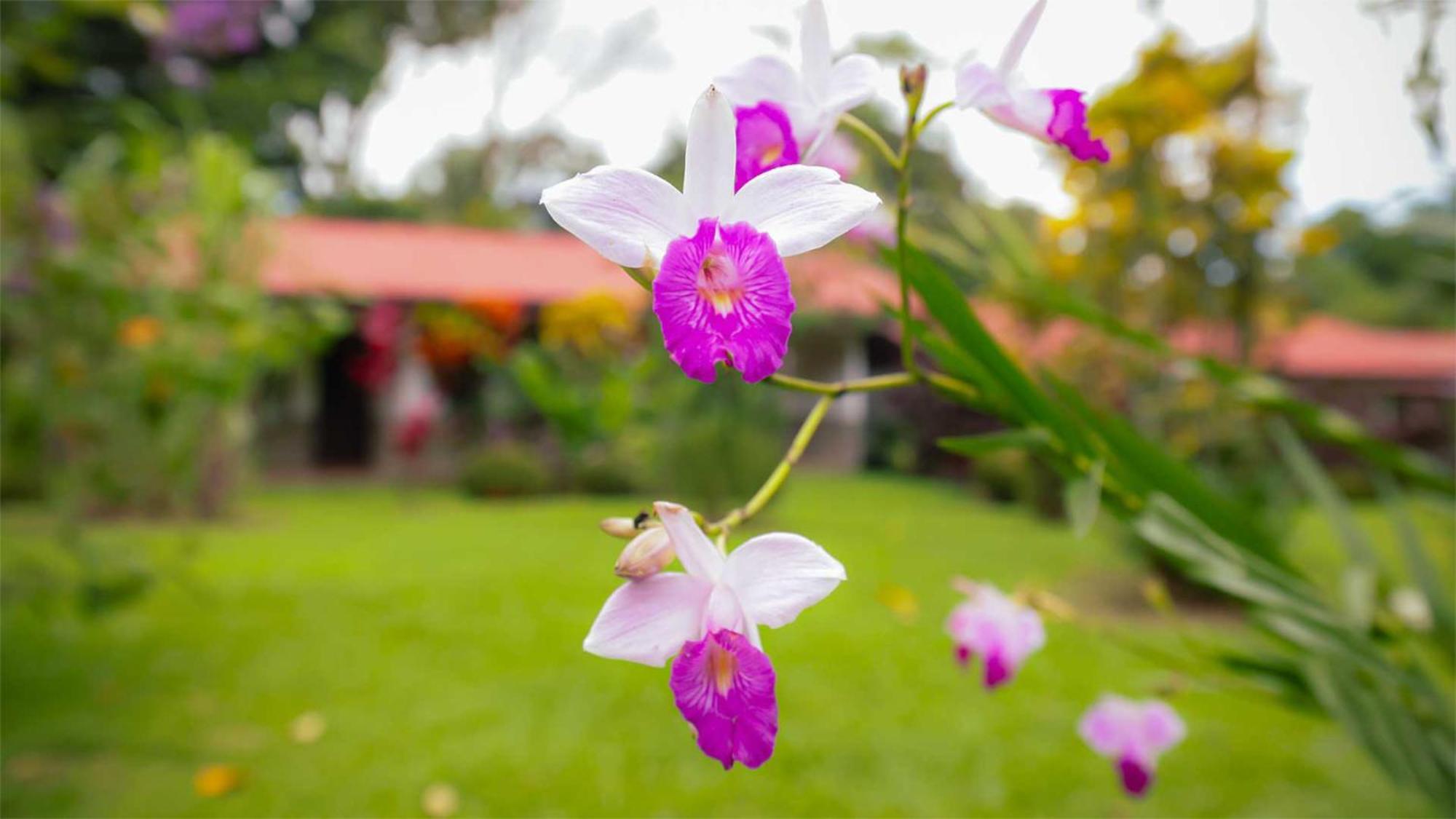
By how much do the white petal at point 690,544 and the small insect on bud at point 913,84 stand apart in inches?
8.4

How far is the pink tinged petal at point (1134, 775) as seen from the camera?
2.77ft

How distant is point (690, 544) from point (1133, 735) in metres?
0.66

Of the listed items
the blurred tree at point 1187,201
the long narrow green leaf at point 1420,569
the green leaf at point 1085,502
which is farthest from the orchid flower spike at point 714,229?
the blurred tree at point 1187,201

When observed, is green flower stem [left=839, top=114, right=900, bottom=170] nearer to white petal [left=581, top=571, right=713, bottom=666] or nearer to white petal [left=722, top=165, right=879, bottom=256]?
white petal [left=722, top=165, right=879, bottom=256]

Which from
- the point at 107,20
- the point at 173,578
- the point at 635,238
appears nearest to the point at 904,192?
the point at 635,238

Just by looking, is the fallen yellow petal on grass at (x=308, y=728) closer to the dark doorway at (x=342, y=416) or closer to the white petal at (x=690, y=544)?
the white petal at (x=690, y=544)

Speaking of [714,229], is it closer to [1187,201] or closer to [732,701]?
[732,701]

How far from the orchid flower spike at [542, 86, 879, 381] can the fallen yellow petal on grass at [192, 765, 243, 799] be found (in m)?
1.88

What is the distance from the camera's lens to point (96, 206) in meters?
3.76

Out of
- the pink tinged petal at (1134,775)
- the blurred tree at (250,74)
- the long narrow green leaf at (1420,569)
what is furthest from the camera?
the blurred tree at (250,74)

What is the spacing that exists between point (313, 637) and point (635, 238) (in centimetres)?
299

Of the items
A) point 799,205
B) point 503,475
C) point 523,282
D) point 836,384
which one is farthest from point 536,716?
point 523,282

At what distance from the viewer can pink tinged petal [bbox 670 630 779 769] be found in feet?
1.12

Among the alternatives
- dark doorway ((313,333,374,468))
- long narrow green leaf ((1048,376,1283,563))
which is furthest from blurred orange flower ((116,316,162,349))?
dark doorway ((313,333,374,468))
